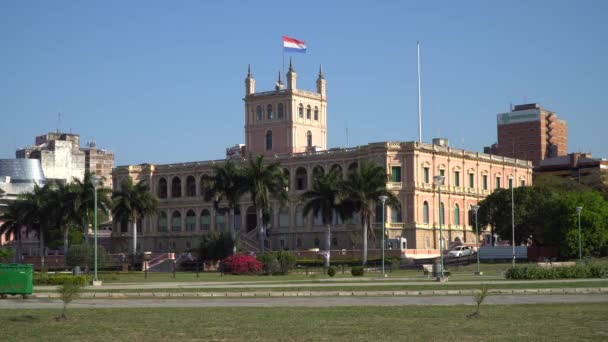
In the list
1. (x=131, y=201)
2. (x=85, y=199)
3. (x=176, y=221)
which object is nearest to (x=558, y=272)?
(x=85, y=199)

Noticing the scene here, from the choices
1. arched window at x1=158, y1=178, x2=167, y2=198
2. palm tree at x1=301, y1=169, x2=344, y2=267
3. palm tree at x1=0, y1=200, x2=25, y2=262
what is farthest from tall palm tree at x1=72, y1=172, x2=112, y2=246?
arched window at x1=158, y1=178, x2=167, y2=198

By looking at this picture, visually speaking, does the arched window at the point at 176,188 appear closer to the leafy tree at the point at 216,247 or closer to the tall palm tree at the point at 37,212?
the tall palm tree at the point at 37,212

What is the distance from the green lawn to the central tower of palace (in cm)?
9292

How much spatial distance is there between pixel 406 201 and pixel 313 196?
16.0 metres

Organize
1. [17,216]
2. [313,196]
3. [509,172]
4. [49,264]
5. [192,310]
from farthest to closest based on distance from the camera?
[509,172] → [17,216] → [49,264] → [313,196] → [192,310]

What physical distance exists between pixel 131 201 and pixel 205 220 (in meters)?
21.1

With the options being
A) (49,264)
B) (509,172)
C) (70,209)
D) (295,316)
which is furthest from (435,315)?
(509,172)

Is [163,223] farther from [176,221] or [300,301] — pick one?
[300,301]

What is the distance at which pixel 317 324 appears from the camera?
2455cm

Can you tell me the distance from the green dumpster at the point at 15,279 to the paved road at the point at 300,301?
46.9 inches

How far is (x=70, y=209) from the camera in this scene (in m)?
97.9

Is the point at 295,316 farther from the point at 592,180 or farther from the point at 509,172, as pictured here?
the point at 592,180

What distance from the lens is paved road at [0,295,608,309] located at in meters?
32.0

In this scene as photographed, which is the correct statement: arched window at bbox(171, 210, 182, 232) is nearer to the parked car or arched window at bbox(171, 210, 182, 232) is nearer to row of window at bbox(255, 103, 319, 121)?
row of window at bbox(255, 103, 319, 121)
